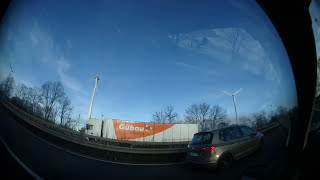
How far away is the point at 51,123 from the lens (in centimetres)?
93

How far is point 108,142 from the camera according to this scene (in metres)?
0.90

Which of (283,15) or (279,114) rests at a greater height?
(283,15)

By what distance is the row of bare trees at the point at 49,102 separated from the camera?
2.79 feet

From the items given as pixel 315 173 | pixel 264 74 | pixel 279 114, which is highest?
pixel 264 74

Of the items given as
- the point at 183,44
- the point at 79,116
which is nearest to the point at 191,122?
the point at 183,44

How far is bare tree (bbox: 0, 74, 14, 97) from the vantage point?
3.66 ft

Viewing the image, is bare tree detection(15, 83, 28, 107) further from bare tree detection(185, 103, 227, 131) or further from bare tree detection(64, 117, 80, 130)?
bare tree detection(185, 103, 227, 131)

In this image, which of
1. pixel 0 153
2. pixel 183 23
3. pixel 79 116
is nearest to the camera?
pixel 79 116

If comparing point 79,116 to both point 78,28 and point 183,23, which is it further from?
point 183,23

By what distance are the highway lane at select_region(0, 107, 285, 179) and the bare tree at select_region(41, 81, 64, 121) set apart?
0.24m

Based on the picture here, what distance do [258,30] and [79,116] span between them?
131 cm

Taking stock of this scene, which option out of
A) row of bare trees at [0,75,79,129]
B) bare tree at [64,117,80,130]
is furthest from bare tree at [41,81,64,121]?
bare tree at [64,117,80,130]

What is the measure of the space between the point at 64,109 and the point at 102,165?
435 mm

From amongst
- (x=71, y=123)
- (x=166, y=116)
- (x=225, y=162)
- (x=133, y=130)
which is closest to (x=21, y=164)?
(x=71, y=123)
